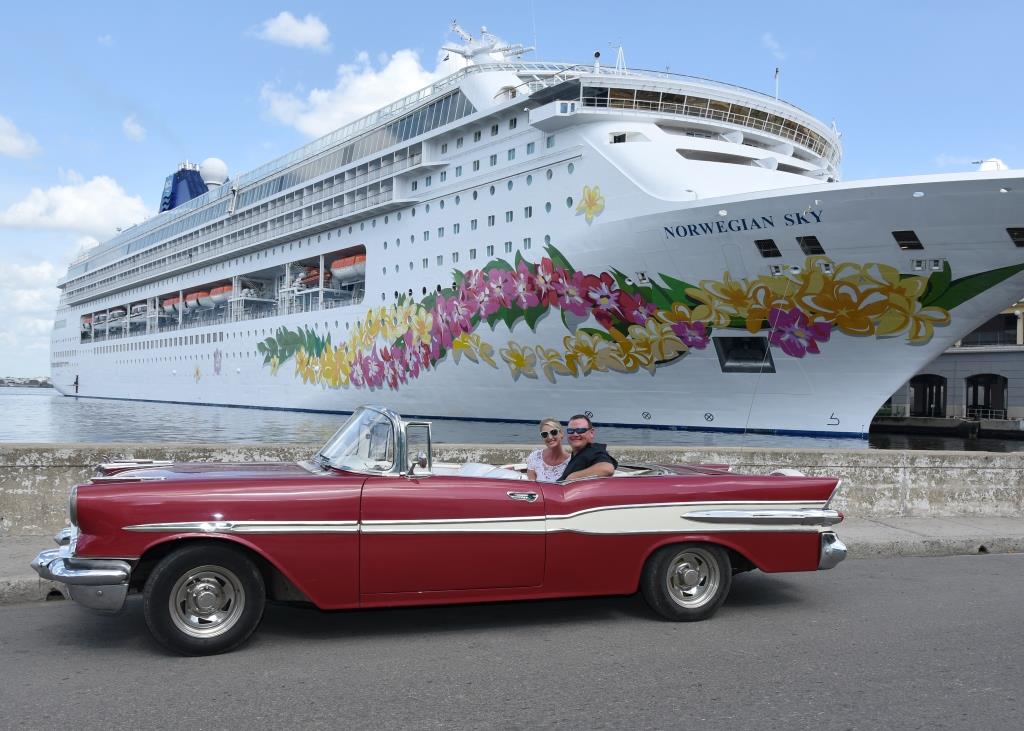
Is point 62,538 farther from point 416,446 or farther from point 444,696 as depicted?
point 444,696

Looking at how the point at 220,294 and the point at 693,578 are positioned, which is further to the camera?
the point at 220,294

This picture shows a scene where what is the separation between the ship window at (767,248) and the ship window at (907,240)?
2.45 m

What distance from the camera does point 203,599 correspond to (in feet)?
14.0

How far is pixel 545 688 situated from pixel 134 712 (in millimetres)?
1735

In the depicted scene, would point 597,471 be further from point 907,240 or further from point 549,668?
point 907,240

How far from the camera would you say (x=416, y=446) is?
4930mm

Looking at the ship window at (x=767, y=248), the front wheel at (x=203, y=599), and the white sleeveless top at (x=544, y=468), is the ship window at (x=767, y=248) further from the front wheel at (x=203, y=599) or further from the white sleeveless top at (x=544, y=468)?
the front wheel at (x=203, y=599)

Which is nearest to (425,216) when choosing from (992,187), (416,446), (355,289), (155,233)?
(355,289)

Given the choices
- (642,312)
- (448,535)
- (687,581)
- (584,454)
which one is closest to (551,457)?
(584,454)

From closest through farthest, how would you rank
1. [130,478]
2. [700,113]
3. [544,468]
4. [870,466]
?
[130,478] < [544,468] < [870,466] < [700,113]

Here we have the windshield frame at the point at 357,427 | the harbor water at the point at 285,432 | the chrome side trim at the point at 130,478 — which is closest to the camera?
the chrome side trim at the point at 130,478

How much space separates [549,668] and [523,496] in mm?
1000

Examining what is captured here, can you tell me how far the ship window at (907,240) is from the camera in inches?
707

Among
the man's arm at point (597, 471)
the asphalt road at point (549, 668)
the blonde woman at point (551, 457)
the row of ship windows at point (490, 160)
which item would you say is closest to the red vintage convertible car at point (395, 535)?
the man's arm at point (597, 471)
